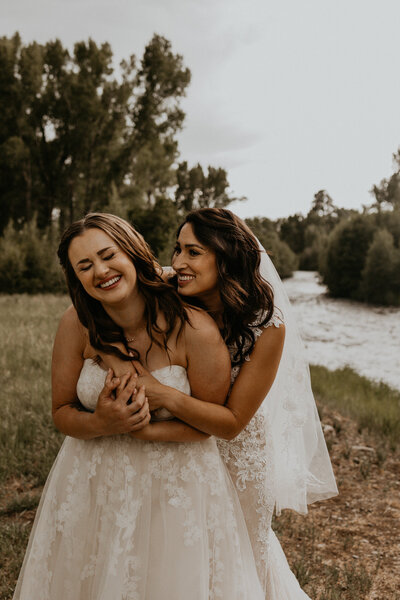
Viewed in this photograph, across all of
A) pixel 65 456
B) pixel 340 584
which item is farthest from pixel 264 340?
pixel 340 584

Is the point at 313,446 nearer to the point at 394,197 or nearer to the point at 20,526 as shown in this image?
the point at 20,526

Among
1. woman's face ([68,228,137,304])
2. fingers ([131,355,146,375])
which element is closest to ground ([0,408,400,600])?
fingers ([131,355,146,375])

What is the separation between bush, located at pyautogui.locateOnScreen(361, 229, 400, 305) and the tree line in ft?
0.20

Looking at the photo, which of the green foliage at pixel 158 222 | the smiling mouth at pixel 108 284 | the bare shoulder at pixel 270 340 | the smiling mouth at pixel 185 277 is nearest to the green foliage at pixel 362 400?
the bare shoulder at pixel 270 340

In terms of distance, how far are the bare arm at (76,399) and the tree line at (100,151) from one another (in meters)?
22.8

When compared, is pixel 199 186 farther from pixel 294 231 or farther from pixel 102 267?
pixel 102 267

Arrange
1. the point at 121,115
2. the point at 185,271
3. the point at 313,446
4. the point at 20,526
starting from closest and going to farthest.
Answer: the point at 185,271
the point at 313,446
the point at 20,526
the point at 121,115

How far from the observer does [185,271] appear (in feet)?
8.02

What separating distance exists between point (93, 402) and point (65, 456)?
324mm

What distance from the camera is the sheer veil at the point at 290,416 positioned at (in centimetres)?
292

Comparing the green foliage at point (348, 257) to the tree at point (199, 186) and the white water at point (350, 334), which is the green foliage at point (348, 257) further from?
the tree at point (199, 186)

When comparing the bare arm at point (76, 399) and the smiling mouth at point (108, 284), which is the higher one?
the smiling mouth at point (108, 284)

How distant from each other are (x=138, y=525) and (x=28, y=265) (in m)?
23.4

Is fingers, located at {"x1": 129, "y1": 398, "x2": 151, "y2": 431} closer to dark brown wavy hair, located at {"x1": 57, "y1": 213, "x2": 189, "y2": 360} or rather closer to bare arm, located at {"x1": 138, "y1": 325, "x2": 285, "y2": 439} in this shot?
bare arm, located at {"x1": 138, "y1": 325, "x2": 285, "y2": 439}
